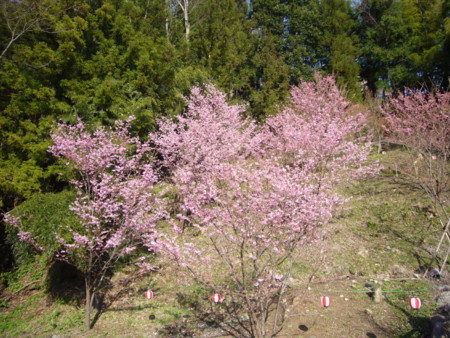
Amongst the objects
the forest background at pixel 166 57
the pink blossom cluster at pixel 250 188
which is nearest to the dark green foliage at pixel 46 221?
the forest background at pixel 166 57

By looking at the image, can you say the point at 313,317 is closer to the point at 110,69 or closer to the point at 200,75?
the point at 110,69

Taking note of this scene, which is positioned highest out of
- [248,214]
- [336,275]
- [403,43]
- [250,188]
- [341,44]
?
[403,43]

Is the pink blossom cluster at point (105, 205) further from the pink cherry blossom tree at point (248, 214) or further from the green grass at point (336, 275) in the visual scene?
the green grass at point (336, 275)

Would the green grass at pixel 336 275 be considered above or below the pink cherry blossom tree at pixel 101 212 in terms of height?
below

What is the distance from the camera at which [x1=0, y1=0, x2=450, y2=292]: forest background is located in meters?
7.16

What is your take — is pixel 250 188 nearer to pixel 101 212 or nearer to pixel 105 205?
pixel 105 205

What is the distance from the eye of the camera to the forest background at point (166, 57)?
7156mm

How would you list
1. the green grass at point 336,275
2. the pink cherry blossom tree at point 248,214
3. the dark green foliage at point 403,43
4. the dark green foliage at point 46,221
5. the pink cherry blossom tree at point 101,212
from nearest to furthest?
the pink cherry blossom tree at point 248,214, the green grass at point 336,275, the pink cherry blossom tree at point 101,212, the dark green foliage at point 46,221, the dark green foliage at point 403,43

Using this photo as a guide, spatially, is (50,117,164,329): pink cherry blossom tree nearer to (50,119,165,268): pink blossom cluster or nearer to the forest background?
(50,119,165,268): pink blossom cluster

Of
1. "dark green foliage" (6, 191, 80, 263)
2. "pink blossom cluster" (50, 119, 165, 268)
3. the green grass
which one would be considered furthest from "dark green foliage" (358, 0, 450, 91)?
"dark green foliage" (6, 191, 80, 263)

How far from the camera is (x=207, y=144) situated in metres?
8.17

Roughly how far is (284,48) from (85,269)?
637 inches

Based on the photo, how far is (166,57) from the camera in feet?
35.3

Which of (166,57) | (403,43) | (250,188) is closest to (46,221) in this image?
(250,188)
